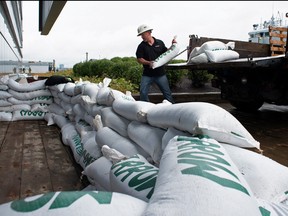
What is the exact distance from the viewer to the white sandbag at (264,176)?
4.52 feet

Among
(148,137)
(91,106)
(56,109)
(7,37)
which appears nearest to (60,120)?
(56,109)

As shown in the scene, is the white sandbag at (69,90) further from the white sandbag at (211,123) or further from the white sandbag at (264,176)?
the white sandbag at (264,176)

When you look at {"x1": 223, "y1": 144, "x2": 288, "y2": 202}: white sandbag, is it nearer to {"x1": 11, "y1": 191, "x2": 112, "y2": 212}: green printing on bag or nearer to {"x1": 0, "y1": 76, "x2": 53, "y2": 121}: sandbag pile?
{"x1": 11, "y1": 191, "x2": 112, "y2": 212}: green printing on bag

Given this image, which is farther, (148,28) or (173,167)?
(148,28)

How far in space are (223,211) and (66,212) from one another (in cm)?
44

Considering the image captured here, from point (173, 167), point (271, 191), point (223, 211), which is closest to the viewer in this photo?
point (223, 211)

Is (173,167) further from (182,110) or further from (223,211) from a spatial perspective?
(182,110)

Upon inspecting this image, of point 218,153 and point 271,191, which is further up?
point 218,153

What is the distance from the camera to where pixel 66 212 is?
0.90 metres

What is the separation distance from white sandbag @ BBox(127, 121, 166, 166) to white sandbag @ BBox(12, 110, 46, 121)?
3.97 meters

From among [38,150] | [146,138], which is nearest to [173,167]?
[146,138]

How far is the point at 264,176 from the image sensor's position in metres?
1.40

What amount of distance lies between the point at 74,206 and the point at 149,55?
4.38 m

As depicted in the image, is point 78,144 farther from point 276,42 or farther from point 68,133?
point 276,42
